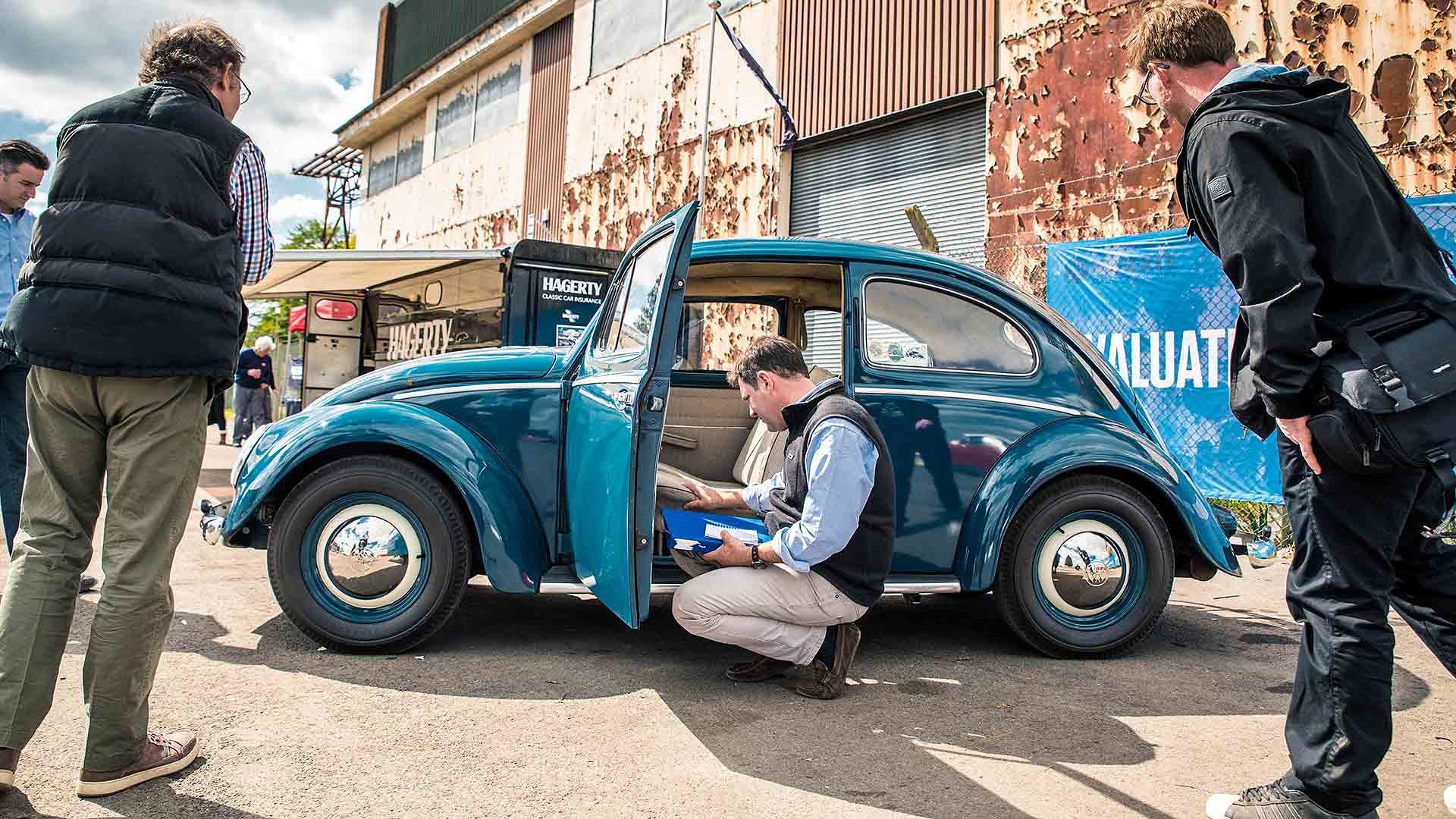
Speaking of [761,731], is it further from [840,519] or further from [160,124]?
[160,124]

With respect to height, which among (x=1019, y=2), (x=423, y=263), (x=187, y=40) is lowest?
(x=187, y=40)

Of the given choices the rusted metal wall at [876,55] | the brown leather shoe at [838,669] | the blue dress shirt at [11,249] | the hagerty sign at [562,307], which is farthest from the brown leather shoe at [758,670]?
the rusted metal wall at [876,55]

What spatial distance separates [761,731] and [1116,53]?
7531mm

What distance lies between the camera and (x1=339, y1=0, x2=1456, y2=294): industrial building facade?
6992mm

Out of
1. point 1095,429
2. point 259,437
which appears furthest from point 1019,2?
point 259,437

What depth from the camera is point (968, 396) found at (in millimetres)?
4066

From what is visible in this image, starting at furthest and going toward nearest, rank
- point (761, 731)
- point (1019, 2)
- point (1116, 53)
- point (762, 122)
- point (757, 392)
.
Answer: point (762, 122), point (1019, 2), point (1116, 53), point (757, 392), point (761, 731)

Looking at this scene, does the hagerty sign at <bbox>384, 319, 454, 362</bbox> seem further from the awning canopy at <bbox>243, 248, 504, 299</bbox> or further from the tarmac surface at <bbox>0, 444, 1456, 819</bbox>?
the tarmac surface at <bbox>0, 444, 1456, 819</bbox>

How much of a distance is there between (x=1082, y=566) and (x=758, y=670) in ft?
4.91

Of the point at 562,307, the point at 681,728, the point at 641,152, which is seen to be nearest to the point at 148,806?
the point at 681,728

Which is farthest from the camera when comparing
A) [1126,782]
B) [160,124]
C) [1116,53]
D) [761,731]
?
[1116,53]

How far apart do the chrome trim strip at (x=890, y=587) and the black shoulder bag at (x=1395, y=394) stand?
1931 mm

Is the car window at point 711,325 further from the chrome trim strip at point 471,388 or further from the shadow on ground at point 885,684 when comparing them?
the shadow on ground at point 885,684

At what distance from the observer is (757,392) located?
3527 mm
